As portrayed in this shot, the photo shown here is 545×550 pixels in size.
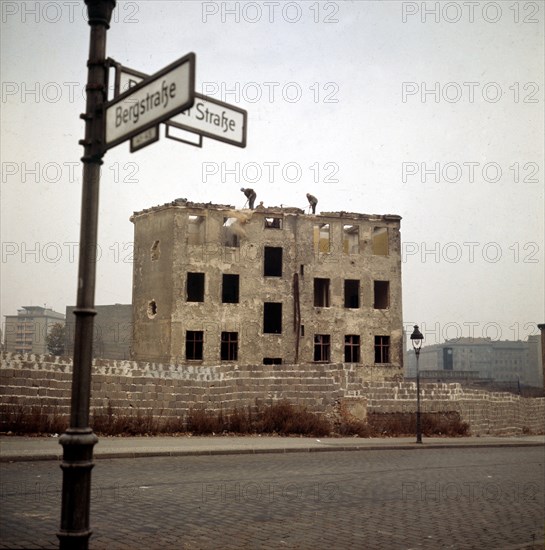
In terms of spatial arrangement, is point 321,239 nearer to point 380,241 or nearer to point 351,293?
point 380,241

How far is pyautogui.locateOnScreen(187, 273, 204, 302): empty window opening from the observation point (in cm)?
3897

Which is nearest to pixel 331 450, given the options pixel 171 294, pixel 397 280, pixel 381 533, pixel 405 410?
pixel 405 410

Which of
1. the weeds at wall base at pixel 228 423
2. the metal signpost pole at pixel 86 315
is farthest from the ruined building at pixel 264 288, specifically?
the metal signpost pole at pixel 86 315

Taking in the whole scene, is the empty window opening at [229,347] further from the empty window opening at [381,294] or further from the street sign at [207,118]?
the street sign at [207,118]

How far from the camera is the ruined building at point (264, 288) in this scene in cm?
3775

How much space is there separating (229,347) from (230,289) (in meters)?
3.66

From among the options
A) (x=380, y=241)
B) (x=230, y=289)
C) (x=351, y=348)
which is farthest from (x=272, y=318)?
(x=380, y=241)

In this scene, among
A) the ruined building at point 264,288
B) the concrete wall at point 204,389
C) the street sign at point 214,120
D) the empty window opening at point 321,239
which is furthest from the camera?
the empty window opening at point 321,239

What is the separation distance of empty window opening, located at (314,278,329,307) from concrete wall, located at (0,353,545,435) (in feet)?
45.6

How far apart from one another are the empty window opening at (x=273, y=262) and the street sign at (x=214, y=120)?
35.9 m

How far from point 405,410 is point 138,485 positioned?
17.1 meters

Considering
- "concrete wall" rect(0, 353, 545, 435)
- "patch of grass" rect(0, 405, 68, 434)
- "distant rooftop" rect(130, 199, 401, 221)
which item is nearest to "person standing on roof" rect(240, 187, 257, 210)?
"distant rooftop" rect(130, 199, 401, 221)

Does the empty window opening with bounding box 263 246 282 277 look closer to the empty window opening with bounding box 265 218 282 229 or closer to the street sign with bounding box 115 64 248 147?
the empty window opening with bounding box 265 218 282 229

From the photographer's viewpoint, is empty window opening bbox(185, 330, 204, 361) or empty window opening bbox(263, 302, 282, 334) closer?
empty window opening bbox(185, 330, 204, 361)
